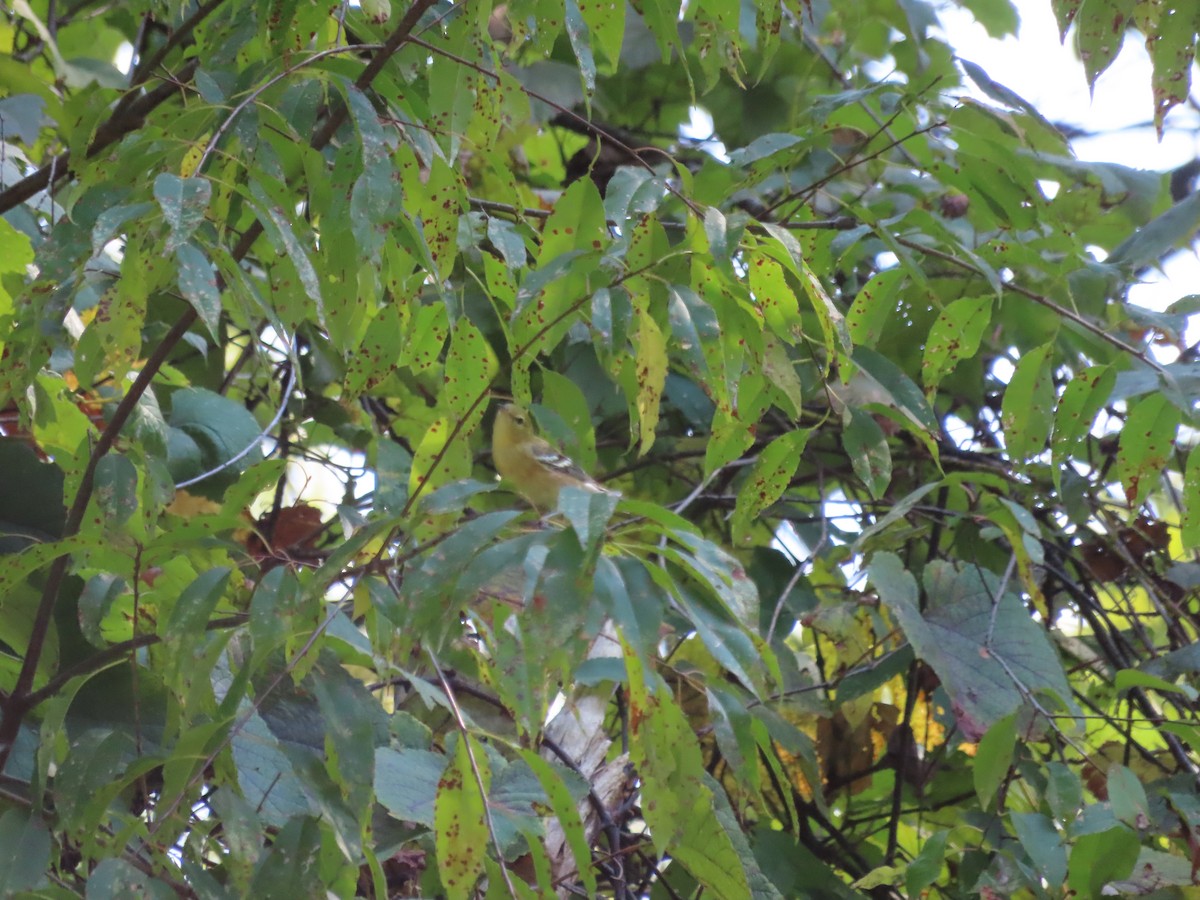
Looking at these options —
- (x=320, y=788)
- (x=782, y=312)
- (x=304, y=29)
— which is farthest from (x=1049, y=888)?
(x=304, y=29)

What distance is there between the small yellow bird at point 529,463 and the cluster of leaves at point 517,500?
0.10m

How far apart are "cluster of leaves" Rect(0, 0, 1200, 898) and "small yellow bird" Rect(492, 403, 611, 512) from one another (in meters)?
0.10

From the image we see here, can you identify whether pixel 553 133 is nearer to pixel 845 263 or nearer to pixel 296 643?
pixel 845 263

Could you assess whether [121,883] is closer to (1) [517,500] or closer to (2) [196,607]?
(2) [196,607]

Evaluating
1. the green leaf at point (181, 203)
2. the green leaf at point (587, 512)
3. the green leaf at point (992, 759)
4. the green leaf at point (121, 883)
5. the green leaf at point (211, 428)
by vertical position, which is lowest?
the green leaf at point (121, 883)

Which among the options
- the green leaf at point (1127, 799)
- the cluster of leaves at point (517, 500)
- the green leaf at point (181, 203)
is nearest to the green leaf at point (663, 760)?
the cluster of leaves at point (517, 500)

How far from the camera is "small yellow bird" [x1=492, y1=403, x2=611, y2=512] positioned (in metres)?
2.25

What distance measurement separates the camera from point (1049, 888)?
1.63 m

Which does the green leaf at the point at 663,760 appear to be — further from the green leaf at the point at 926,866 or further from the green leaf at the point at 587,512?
the green leaf at the point at 926,866

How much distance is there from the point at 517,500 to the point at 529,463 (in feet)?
0.25

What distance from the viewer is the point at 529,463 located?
2.31 metres

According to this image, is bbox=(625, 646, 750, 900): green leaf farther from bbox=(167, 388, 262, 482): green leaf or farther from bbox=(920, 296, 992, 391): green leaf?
bbox=(167, 388, 262, 482): green leaf

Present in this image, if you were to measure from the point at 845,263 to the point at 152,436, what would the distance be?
4.14 ft

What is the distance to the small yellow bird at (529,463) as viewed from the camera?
2.25 metres
